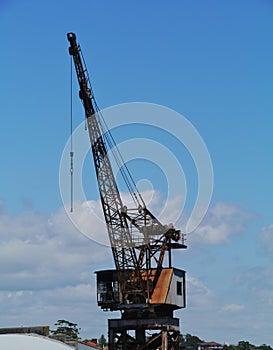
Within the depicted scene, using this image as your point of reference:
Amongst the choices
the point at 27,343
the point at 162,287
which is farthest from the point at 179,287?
the point at 27,343

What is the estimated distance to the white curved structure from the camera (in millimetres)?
55375

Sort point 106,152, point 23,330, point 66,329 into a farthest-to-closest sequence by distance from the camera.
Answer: point 66,329
point 106,152
point 23,330

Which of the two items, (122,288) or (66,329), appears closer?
(122,288)

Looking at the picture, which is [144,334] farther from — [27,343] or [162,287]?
[27,343]

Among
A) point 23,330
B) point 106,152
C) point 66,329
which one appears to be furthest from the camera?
point 66,329

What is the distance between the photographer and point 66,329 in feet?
600

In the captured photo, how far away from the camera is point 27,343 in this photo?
56406 millimetres

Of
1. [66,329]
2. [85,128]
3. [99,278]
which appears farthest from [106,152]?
[66,329]

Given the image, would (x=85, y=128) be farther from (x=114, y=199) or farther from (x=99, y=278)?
(x=99, y=278)

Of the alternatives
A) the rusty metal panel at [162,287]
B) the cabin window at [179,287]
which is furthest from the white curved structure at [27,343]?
the cabin window at [179,287]

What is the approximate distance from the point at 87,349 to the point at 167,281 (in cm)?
1588

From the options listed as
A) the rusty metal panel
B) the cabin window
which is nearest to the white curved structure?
the rusty metal panel

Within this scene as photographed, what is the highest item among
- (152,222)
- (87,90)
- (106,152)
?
(87,90)

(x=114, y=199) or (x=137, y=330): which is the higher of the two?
(x=114, y=199)
